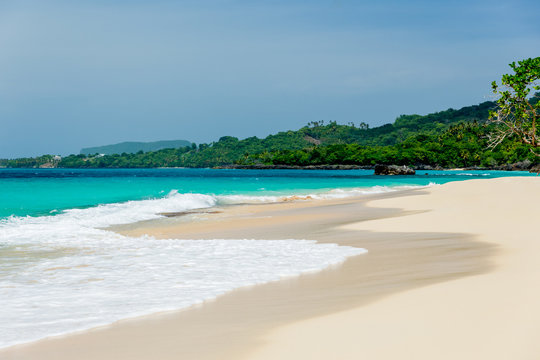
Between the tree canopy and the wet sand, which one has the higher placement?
the tree canopy

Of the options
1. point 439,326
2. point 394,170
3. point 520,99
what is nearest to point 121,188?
point 520,99

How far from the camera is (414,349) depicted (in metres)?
4.16

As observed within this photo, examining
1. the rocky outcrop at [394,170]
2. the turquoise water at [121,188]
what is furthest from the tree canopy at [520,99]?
the rocky outcrop at [394,170]

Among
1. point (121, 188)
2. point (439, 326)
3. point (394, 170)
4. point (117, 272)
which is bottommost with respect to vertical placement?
point (121, 188)

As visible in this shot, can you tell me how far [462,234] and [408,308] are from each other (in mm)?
7577

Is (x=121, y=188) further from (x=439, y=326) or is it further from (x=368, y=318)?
(x=439, y=326)

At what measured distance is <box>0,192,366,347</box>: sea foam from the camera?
5.72 meters

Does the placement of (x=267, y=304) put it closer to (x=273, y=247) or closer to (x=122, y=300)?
(x=122, y=300)

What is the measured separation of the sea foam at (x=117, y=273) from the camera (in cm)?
572

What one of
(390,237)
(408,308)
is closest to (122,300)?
(408,308)

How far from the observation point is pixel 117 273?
8109 mm

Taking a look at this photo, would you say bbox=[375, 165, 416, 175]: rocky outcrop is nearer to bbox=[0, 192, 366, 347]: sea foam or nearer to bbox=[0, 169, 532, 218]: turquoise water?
bbox=[0, 169, 532, 218]: turquoise water

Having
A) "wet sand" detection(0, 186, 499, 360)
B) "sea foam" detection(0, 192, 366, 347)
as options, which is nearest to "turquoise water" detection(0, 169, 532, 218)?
"sea foam" detection(0, 192, 366, 347)

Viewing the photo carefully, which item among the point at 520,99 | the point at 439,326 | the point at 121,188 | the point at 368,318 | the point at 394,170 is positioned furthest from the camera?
the point at 394,170
